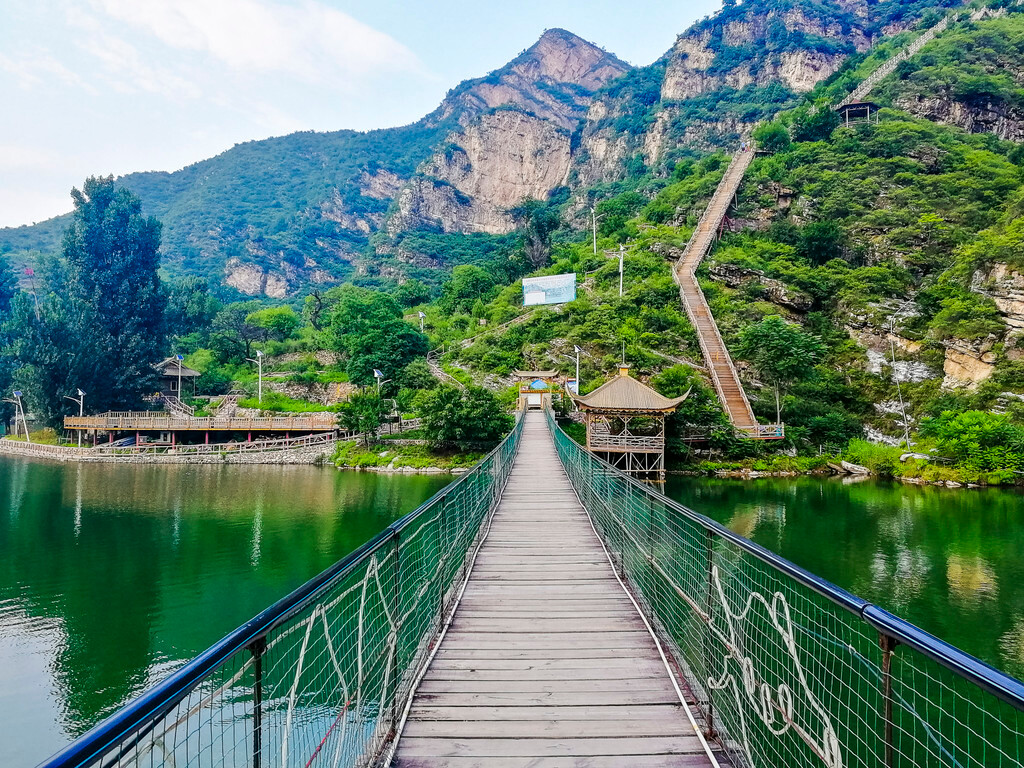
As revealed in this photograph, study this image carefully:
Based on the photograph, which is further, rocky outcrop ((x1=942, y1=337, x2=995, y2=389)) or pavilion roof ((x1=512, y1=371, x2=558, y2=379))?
pavilion roof ((x1=512, y1=371, x2=558, y2=379))

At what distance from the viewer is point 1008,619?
7.98 meters

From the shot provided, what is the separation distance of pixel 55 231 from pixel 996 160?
110 m

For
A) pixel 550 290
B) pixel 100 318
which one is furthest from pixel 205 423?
pixel 550 290

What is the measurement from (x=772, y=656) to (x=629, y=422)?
1905 centimetres

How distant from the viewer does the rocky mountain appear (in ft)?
227

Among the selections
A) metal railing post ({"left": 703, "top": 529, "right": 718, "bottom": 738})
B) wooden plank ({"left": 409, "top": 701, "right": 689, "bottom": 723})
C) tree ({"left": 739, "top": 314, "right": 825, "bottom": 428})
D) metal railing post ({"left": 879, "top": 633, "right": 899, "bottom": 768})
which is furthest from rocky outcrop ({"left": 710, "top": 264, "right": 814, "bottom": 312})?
metal railing post ({"left": 879, "top": 633, "right": 899, "bottom": 768})

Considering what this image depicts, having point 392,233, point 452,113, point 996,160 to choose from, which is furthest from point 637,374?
point 452,113

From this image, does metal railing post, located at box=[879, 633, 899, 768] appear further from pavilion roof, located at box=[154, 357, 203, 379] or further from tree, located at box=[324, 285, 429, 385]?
pavilion roof, located at box=[154, 357, 203, 379]

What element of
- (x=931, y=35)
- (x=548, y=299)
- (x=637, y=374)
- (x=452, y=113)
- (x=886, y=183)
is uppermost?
(x=452, y=113)

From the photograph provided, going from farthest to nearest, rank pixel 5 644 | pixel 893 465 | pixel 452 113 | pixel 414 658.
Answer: pixel 452 113
pixel 893 465
pixel 5 644
pixel 414 658

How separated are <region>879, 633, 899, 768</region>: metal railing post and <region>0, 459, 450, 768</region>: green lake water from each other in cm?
746

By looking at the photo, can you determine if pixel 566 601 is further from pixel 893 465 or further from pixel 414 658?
pixel 893 465

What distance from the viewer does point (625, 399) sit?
18484mm

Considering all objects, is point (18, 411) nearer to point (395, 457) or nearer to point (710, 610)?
point (395, 457)
